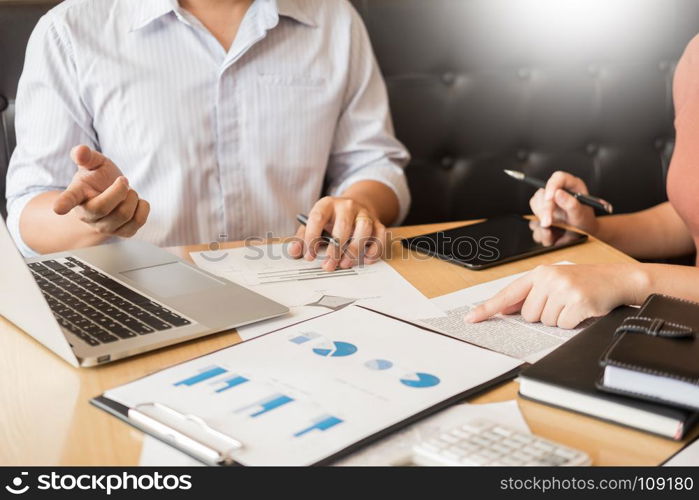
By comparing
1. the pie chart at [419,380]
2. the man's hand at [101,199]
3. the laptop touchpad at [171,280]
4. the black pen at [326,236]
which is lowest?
the laptop touchpad at [171,280]

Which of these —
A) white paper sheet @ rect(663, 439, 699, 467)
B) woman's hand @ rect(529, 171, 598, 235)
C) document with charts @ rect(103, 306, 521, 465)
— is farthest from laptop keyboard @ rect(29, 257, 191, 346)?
woman's hand @ rect(529, 171, 598, 235)

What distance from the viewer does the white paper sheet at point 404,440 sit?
0.59 m

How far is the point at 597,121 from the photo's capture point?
1794 millimetres

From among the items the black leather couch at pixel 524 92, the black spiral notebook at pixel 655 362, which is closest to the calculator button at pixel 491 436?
the black spiral notebook at pixel 655 362

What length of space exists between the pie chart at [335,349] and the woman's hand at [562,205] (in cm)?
55

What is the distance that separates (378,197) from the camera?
140cm

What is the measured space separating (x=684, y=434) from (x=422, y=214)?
1205 millimetres

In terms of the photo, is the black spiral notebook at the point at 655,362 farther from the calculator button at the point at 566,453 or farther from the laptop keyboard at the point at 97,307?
the laptop keyboard at the point at 97,307

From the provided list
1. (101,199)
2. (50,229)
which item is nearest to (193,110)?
(50,229)

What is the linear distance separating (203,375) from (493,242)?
57cm

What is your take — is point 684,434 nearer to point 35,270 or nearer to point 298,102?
point 35,270

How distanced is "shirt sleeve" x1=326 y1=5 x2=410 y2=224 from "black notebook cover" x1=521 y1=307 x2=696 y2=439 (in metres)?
0.74

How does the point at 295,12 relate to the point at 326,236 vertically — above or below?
above

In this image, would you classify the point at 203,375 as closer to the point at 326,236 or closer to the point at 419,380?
A: the point at 419,380
